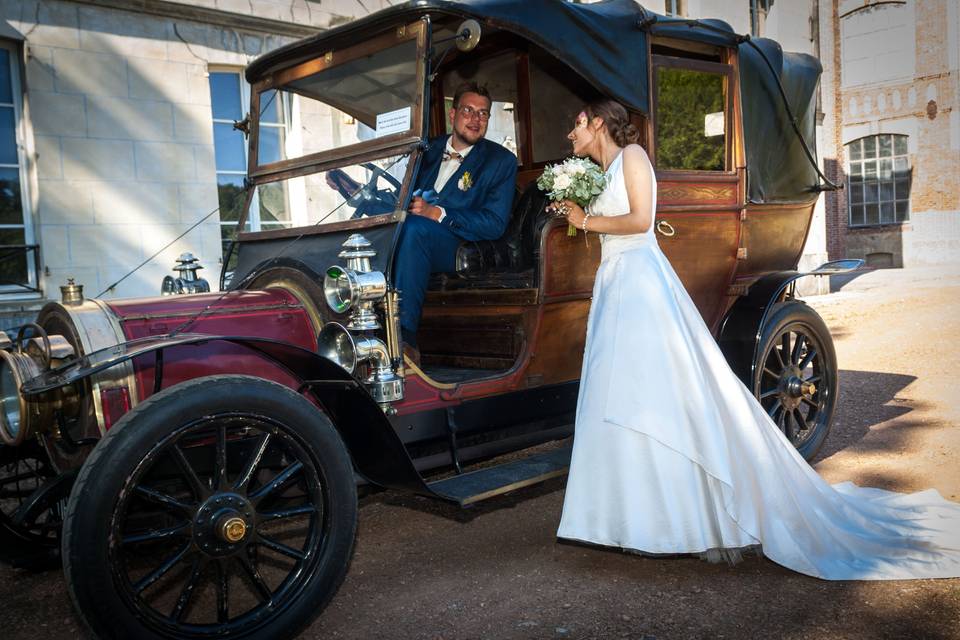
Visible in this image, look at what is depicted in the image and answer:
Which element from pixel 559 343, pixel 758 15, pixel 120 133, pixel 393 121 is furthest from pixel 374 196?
pixel 758 15

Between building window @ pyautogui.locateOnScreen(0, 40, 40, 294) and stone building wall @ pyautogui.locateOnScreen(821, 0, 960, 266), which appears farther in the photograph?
stone building wall @ pyautogui.locateOnScreen(821, 0, 960, 266)

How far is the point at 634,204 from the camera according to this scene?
3643mm

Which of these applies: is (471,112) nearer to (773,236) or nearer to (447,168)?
(447,168)

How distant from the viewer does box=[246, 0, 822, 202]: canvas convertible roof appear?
11.4ft

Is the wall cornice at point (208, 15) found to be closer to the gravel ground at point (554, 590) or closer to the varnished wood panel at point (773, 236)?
the varnished wood panel at point (773, 236)

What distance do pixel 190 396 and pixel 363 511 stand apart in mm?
1963

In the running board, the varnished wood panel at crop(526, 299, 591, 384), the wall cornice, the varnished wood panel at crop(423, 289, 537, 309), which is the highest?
the wall cornice

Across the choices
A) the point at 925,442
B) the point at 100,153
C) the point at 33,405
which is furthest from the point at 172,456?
the point at 100,153

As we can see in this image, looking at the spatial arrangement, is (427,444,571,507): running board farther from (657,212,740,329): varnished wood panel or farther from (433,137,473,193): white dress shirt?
(433,137,473,193): white dress shirt

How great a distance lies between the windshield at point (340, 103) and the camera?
3559 mm

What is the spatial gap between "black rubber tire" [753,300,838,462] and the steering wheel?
7.20 feet

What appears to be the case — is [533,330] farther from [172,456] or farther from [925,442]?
[925,442]

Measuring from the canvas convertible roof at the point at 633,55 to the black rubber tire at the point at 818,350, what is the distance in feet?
2.13

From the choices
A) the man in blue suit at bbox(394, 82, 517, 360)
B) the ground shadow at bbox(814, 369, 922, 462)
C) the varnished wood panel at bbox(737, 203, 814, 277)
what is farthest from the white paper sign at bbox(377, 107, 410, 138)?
the ground shadow at bbox(814, 369, 922, 462)
